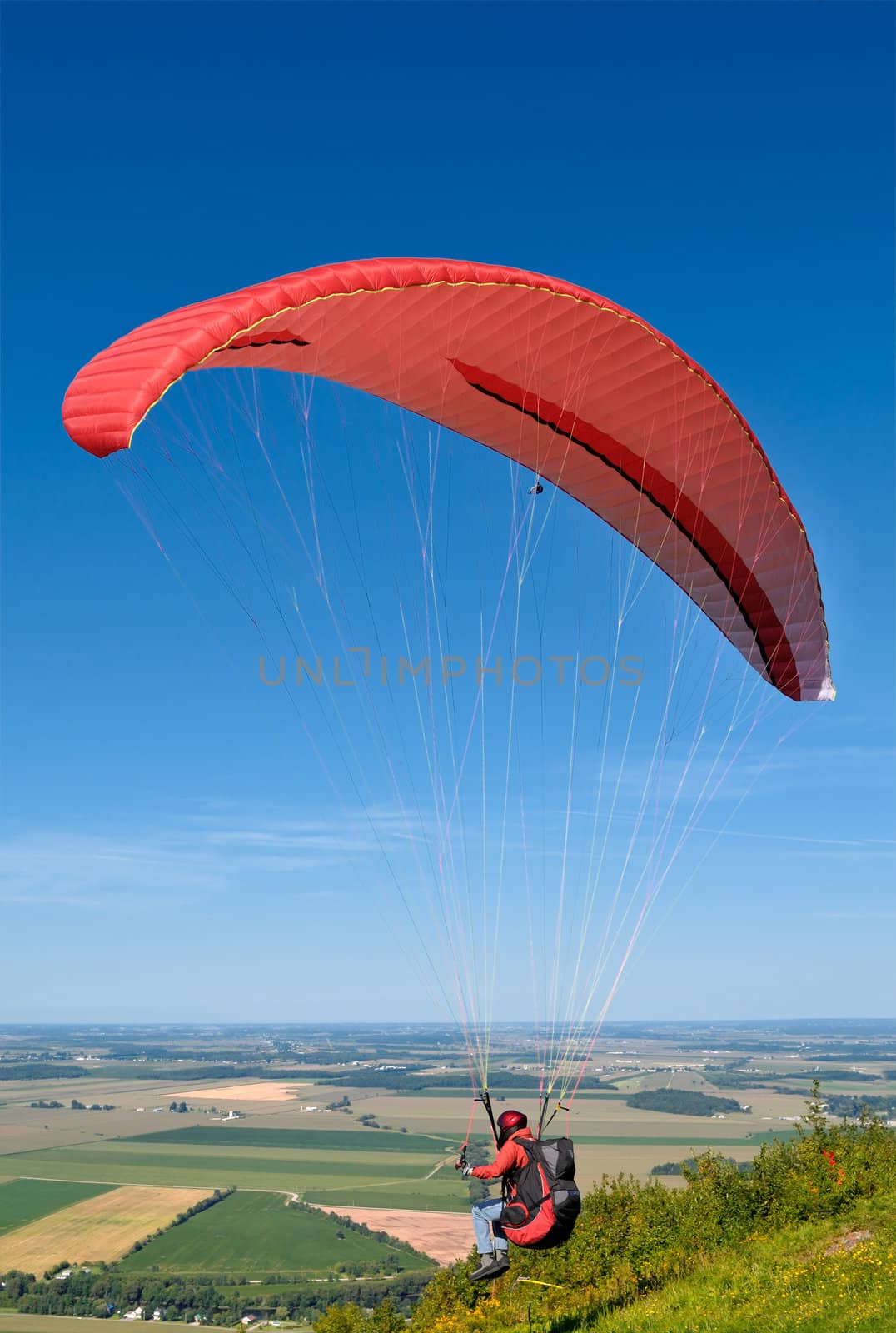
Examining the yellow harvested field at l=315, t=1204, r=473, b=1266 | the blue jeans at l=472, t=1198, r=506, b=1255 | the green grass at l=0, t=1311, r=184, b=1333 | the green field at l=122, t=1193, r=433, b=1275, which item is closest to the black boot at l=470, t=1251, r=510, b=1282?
the blue jeans at l=472, t=1198, r=506, b=1255

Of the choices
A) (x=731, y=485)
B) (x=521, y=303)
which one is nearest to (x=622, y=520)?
(x=731, y=485)

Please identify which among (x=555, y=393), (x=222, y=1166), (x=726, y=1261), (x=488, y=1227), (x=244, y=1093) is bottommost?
(x=244, y=1093)

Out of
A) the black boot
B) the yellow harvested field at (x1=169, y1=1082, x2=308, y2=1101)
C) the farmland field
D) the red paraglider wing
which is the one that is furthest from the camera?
the yellow harvested field at (x1=169, y1=1082, x2=308, y2=1101)

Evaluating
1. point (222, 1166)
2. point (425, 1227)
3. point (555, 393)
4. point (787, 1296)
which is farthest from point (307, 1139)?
point (555, 393)

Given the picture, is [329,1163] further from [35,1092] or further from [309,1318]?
[35,1092]

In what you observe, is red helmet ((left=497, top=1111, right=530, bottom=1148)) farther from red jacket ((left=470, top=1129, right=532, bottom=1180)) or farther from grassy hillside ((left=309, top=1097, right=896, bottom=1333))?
grassy hillside ((left=309, top=1097, right=896, bottom=1333))

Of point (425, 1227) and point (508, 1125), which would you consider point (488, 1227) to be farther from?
point (425, 1227)
